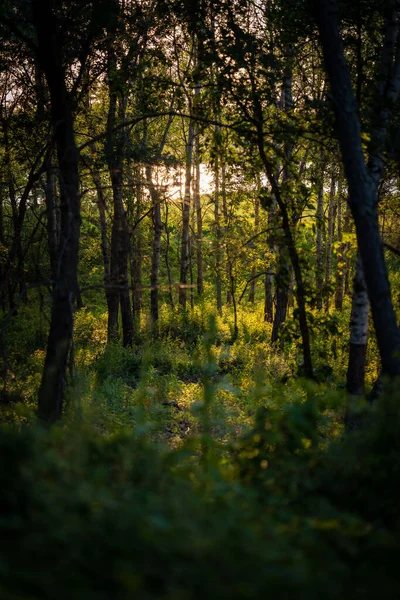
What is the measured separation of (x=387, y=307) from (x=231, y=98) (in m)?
3.27

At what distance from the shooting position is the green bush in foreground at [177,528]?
1.66 m

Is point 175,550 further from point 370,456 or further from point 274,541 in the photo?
point 370,456

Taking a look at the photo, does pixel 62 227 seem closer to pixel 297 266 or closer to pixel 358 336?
pixel 297 266

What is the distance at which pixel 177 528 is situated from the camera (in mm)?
1754

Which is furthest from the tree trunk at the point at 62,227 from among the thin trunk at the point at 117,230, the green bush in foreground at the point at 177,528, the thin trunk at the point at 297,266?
the thin trunk at the point at 117,230

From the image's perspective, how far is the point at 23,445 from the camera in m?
2.39

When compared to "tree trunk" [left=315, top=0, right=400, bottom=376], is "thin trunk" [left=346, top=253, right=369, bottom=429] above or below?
below

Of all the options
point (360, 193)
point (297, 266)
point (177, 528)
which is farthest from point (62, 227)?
point (177, 528)

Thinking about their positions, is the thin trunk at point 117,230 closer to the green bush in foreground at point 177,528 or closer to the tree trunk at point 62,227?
the tree trunk at point 62,227

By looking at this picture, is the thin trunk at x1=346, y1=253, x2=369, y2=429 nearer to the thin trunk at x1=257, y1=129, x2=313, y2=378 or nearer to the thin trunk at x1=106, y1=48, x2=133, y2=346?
the thin trunk at x1=257, y1=129, x2=313, y2=378

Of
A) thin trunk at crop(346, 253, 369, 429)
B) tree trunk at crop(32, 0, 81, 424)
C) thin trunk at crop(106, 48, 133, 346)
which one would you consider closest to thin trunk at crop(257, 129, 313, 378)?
thin trunk at crop(346, 253, 369, 429)

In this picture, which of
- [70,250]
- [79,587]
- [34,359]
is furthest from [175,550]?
[34,359]

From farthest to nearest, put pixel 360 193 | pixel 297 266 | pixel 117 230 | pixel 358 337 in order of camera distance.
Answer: pixel 117 230 → pixel 358 337 → pixel 297 266 → pixel 360 193

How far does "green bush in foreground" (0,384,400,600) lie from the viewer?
5.46 ft
